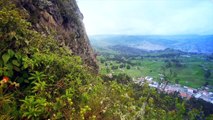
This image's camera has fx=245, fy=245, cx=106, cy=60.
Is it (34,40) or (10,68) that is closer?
(10,68)

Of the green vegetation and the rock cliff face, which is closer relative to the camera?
the green vegetation

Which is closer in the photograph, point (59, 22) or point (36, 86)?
point (36, 86)

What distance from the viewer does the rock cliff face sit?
35.7 ft

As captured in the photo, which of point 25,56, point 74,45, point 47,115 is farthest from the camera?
point 74,45

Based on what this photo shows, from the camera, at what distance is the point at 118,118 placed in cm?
572

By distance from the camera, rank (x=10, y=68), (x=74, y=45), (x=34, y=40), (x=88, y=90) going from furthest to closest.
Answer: (x=74, y=45)
(x=34, y=40)
(x=88, y=90)
(x=10, y=68)

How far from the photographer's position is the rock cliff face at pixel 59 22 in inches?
429

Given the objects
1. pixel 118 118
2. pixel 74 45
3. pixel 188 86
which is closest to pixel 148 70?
pixel 188 86

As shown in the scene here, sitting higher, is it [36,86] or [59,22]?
[59,22]

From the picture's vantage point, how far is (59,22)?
562 inches

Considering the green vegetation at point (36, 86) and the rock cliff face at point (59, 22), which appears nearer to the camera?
the green vegetation at point (36, 86)

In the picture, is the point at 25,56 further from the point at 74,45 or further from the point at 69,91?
the point at 74,45

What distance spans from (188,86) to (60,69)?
116m

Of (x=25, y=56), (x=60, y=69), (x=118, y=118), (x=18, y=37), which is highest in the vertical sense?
(x=18, y=37)
